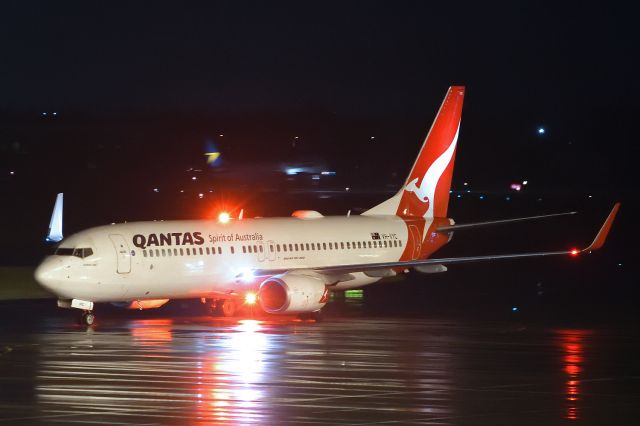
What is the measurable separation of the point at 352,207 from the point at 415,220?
4602 centimetres

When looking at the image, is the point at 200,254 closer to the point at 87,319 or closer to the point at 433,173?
the point at 87,319

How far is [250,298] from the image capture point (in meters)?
39.0

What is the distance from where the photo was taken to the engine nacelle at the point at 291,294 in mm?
36594

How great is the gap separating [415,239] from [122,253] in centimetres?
1240

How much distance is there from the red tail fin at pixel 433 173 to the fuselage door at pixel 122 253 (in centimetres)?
1164

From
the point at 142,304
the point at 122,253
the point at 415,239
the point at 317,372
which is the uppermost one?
the point at 415,239

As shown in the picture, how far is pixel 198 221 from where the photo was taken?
38.7m

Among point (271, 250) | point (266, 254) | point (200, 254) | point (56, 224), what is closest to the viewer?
point (200, 254)

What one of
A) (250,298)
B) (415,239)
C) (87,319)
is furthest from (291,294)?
(415,239)

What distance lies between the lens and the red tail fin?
44.8 metres

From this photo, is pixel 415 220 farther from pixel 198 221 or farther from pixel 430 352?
pixel 430 352

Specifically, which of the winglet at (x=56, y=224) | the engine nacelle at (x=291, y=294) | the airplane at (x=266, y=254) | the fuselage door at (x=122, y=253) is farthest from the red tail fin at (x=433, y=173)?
the fuselage door at (x=122, y=253)

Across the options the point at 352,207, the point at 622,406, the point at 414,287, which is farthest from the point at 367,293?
A: the point at 352,207

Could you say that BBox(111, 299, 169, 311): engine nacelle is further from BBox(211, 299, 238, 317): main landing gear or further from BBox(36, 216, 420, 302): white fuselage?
BBox(211, 299, 238, 317): main landing gear
